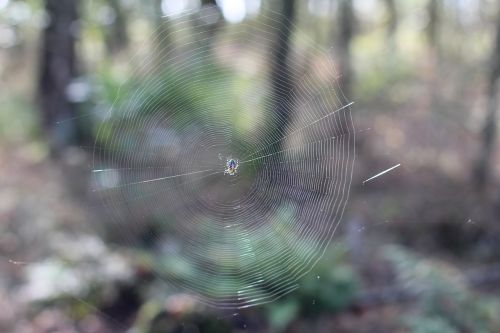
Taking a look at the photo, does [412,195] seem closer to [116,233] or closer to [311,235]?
[311,235]

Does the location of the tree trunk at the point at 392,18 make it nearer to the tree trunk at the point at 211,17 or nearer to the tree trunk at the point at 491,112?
the tree trunk at the point at 491,112

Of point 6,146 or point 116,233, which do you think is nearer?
point 116,233

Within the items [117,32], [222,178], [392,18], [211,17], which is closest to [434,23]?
[392,18]

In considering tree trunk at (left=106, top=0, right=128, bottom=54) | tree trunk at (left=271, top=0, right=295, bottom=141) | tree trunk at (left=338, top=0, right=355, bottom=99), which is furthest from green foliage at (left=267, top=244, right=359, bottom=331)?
tree trunk at (left=106, top=0, right=128, bottom=54)

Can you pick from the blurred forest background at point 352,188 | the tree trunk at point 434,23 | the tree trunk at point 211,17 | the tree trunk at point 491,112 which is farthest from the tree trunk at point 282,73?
the tree trunk at point 434,23

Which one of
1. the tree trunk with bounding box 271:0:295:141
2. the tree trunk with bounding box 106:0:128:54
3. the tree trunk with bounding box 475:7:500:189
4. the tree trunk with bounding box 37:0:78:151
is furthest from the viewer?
the tree trunk with bounding box 106:0:128:54

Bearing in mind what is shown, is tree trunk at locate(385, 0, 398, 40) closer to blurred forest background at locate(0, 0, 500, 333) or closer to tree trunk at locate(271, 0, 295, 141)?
blurred forest background at locate(0, 0, 500, 333)

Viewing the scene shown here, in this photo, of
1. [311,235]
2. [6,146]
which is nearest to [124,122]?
[311,235]
